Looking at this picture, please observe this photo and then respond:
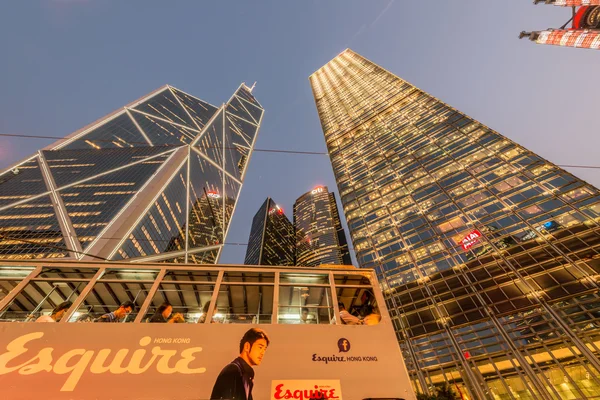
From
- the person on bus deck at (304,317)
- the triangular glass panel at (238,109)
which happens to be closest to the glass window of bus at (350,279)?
the person on bus deck at (304,317)

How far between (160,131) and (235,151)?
1103 inches

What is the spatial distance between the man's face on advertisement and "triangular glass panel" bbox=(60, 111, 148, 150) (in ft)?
253

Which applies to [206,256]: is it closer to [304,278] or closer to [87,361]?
[304,278]

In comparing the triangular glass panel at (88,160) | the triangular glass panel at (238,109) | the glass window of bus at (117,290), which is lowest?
the glass window of bus at (117,290)

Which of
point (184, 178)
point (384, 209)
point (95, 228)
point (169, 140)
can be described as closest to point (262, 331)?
point (384, 209)

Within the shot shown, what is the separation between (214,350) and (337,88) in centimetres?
6933

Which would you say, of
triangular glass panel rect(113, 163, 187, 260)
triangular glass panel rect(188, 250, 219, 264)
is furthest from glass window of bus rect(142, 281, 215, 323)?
triangular glass panel rect(188, 250, 219, 264)

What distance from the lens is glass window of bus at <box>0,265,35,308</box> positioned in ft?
20.3

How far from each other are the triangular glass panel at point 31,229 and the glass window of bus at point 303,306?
2221 inches

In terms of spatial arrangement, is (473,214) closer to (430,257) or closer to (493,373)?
(430,257)

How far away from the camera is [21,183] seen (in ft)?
188

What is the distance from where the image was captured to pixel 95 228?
47594 millimetres

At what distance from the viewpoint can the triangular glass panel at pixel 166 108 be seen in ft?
258

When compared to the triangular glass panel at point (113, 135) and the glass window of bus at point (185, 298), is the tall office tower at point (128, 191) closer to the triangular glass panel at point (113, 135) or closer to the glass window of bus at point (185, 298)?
the triangular glass panel at point (113, 135)
